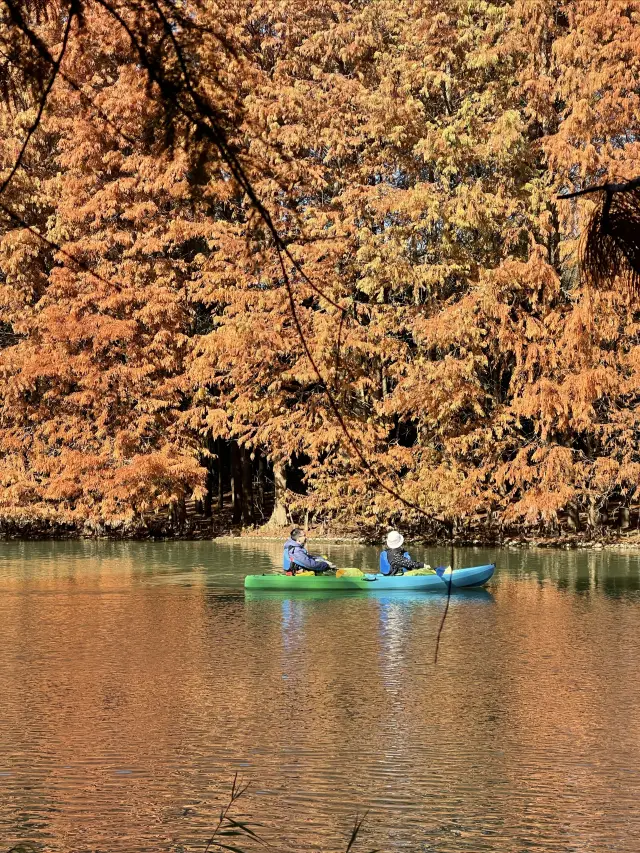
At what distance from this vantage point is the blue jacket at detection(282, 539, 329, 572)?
23.3 metres

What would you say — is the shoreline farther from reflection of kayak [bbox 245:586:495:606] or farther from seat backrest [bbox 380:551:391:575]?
reflection of kayak [bbox 245:586:495:606]

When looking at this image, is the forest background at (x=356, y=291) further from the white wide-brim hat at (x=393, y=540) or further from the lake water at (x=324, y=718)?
the lake water at (x=324, y=718)

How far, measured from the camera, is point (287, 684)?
14.5 metres

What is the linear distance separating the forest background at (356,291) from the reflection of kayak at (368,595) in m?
5.83

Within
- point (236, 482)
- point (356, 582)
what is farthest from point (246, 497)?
point (356, 582)

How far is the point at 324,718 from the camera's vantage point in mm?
12594

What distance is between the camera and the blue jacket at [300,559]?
23.3 m

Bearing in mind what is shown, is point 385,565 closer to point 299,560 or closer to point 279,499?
point 299,560

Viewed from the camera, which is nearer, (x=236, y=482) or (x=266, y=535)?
(x=266, y=535)

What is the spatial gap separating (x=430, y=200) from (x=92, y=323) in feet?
31.6

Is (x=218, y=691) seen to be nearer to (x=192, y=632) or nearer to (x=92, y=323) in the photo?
(x=192, y=632)

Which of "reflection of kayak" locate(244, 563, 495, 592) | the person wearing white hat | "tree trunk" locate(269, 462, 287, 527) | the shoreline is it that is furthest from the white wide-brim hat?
"tree trunk" locate(269, 462, 287, 527)

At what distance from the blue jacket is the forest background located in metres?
5.37

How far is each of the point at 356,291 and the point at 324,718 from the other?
21583mm
